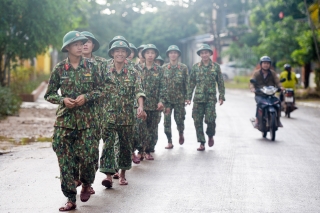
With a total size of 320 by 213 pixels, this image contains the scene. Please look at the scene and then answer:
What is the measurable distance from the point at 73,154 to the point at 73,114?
1.47 ft

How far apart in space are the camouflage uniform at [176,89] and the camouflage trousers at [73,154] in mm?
5293

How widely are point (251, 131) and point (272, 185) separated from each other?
24.3 ft

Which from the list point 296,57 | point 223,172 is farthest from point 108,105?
point 296,57

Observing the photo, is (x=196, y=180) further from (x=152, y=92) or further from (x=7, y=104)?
(x=7, y=104)

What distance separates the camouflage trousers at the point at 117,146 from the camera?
8484mm

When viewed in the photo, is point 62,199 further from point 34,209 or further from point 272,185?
point 272,185

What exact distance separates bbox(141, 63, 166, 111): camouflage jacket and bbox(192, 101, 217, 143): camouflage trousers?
148 centimetres

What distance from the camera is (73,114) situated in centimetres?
733

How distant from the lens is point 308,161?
37.3ft

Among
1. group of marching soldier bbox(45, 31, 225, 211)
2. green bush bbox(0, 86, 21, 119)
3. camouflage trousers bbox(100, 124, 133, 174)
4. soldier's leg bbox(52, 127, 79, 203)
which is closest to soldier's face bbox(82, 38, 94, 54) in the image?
group of marching soldier bbox(45, 31, 225, 211)

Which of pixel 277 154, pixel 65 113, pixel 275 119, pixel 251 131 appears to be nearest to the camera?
pixel 65 113

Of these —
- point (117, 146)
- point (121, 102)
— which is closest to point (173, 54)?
point (121, 102)

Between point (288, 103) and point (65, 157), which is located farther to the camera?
point (288, 103)

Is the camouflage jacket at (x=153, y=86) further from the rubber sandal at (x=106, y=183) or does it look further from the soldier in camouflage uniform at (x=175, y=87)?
the rubber sandal at (x=106, y=183)
